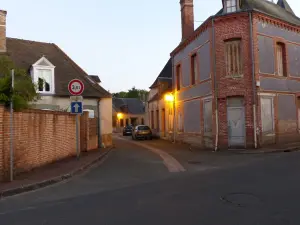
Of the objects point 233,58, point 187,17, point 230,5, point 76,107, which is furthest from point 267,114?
point 76,107

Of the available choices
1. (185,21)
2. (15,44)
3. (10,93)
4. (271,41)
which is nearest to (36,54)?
(15,44)

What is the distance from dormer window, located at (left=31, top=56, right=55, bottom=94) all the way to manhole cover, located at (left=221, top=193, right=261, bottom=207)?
14.9 m

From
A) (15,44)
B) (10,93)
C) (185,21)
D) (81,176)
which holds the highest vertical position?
(185,21)

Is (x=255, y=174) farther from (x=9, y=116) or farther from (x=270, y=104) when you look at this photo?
(x=270, y=104)

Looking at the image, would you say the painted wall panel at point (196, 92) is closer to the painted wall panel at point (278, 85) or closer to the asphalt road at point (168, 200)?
the painted wall panel at point (278, 85)

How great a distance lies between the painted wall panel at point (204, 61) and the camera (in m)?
17.1

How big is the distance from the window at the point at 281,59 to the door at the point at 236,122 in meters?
3.86

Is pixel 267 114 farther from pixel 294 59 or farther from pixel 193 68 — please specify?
pixel 193 68

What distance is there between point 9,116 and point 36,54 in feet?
46.1

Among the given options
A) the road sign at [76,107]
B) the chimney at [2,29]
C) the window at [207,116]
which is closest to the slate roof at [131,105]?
the chimney at [2,29]

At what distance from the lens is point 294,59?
1811 cm

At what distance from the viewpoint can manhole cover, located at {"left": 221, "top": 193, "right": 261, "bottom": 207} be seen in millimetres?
5484

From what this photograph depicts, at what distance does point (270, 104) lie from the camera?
16.4 m

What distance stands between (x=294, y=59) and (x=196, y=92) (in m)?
6.70
